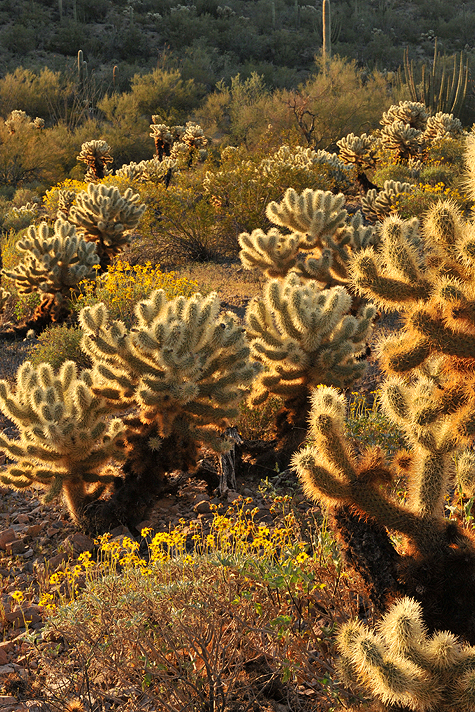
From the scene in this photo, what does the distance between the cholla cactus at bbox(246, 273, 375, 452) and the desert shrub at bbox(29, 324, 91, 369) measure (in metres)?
2.88

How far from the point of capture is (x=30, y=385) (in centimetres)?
488

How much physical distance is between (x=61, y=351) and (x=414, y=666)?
6.37 meters

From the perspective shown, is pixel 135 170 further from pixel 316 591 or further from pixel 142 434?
pixel 316 591

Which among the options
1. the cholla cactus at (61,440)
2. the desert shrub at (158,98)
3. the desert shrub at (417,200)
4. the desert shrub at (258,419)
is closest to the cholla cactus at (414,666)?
the cholla cactus at (61,440)

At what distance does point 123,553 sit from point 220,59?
37012mm

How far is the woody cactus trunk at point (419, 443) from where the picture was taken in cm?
274

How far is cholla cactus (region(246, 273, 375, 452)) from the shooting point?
5.48 metres

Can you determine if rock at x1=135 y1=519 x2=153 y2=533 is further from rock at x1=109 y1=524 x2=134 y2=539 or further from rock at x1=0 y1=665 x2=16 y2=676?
rock at x1=0 y1=665 x2=16 y2=676

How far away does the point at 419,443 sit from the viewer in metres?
2.72

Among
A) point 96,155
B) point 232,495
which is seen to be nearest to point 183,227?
point 96,155

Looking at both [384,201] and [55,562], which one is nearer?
[55,562]

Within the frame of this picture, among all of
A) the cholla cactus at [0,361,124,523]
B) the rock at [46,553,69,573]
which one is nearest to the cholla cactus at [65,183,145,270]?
the cholla cactus at [0,361,124,523]

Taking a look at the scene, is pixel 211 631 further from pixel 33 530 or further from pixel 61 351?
pixel 61 351

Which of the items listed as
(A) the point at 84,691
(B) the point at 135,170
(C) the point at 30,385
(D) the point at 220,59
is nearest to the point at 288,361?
(C) the point at 30,385
